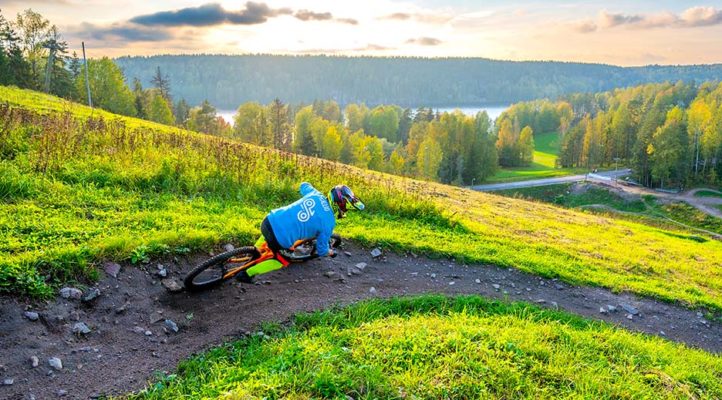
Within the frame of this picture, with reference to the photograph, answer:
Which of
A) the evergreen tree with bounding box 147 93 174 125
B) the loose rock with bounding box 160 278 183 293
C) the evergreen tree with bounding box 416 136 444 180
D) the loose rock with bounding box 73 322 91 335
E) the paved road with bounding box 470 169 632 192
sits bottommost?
the paved road with bounding box 470 169 632 192

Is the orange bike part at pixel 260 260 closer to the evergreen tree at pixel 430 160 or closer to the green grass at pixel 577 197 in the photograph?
the green grass at pixel 577 197

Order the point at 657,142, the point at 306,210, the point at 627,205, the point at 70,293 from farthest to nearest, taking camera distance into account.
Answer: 1. the point at 657,142
2. the point at 627,205
3. the point at 306,210
4. the point at 70,293

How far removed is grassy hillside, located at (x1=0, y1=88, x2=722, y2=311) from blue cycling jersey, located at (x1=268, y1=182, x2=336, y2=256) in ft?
6.05

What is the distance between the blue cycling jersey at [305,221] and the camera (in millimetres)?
6137

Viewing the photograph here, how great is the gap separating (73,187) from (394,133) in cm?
9977

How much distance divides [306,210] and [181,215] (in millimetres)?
3061

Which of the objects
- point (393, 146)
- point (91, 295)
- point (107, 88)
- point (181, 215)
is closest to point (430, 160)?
point (393, 146)

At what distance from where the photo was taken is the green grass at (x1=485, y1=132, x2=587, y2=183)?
7738 cm

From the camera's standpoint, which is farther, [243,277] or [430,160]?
[430,160]

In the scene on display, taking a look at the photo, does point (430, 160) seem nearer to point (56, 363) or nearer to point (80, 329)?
point (80, 329)

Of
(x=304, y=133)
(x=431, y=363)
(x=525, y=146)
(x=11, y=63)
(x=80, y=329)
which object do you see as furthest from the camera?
(x=525, y=146)

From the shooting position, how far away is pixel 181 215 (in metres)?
8.05

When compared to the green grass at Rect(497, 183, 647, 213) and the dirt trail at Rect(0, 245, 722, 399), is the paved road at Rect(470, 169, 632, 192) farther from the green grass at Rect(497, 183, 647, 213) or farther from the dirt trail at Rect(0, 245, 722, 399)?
the dirt trail at Rect(0, 245, 722, 399)

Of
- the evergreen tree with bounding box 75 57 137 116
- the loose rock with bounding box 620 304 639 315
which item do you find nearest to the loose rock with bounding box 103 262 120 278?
the loose rock with bounding box 620 304 639 315
